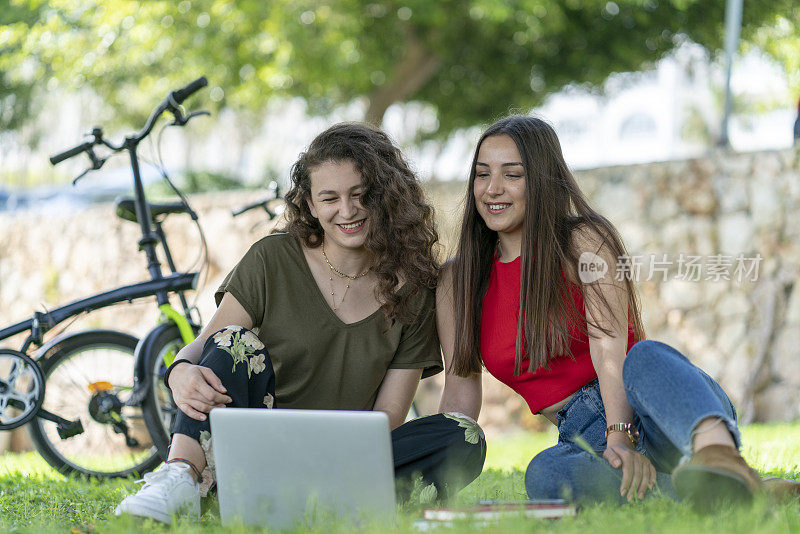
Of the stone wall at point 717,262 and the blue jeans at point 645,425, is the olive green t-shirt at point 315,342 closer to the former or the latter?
the blue jeans at point 645,425

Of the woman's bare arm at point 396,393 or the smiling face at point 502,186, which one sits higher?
the smiling face at point 502,186

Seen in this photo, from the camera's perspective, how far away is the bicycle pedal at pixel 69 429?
341 centimetres

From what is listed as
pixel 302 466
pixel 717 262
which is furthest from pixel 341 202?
pixel 717 262

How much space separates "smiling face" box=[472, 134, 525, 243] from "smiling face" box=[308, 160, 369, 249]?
0.38m

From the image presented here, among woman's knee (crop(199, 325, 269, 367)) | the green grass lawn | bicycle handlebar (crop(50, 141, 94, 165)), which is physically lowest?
the green grass lawn

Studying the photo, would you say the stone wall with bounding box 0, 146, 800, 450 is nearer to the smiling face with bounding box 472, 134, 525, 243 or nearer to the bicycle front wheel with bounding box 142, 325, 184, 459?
the bicycle front wheel with bounding box 142, 325, 184, 459

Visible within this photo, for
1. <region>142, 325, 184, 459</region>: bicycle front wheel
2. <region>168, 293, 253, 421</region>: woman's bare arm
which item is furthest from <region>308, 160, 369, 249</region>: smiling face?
<region>142, 325, 184, 459</region>: bicycle front wheel

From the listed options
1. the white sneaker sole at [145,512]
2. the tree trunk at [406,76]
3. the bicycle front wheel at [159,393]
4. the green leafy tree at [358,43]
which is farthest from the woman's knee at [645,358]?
the tree trunk at [406,76]

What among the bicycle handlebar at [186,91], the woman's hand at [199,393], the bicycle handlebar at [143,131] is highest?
the bicycle handlebar at [186,91]

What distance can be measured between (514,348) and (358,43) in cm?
666

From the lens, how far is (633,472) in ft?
6.81

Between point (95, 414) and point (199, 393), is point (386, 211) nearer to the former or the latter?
point (199, 393)

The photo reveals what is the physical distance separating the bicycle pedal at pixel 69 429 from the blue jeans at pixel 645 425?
2060 mm

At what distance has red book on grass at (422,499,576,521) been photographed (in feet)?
5.94
